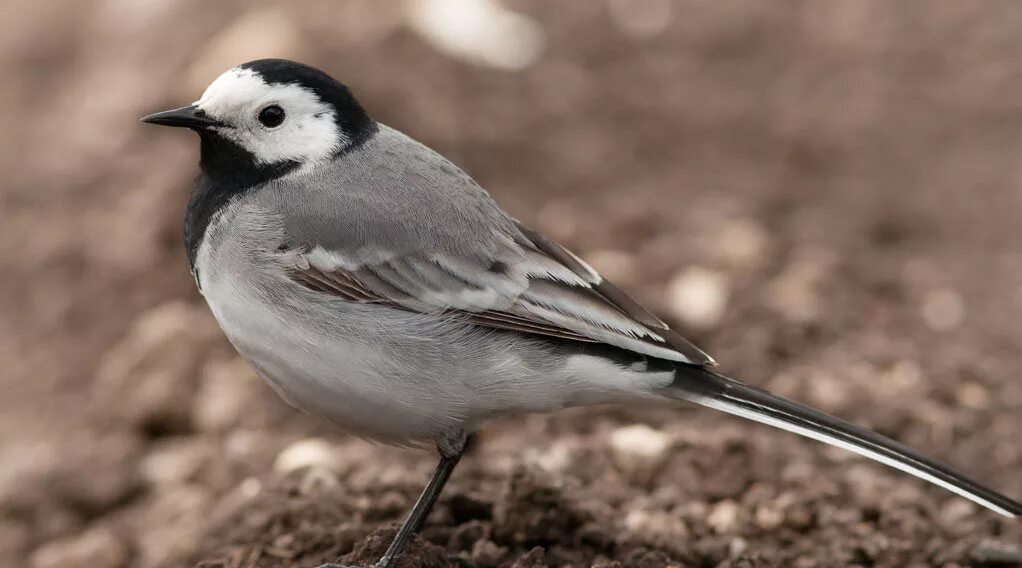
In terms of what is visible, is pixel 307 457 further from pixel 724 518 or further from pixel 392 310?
pixel 724 518

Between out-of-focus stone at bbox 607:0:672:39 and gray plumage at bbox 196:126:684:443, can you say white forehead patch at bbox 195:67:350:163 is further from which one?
out-of-focus stone at bbox 607:0:672:39

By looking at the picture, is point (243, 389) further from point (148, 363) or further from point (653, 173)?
point (653, 173)

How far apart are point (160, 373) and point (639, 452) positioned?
2795 millimetres

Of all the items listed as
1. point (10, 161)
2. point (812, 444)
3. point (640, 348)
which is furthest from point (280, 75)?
point (10, 161)

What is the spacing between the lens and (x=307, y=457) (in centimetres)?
618

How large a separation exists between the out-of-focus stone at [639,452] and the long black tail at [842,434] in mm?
1365

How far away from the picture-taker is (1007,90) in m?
10.3

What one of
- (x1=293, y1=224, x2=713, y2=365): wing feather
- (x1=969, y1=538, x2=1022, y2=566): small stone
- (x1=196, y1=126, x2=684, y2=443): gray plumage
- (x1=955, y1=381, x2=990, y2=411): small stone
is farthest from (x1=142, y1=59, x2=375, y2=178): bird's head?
(x1=955, y1=381, x2=990, y2=411): small stone

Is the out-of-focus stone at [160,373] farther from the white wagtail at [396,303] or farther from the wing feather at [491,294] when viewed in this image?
the wing feather at [491,294]

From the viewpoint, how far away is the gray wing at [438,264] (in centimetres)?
468

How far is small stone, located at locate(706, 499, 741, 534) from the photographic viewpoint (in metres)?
5.39

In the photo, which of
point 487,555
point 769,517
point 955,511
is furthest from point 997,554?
point 487,555

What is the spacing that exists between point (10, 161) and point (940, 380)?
23.6ft

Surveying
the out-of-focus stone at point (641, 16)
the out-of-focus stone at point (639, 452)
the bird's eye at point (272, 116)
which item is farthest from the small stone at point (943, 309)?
the bird's eye at point (272, 116)
